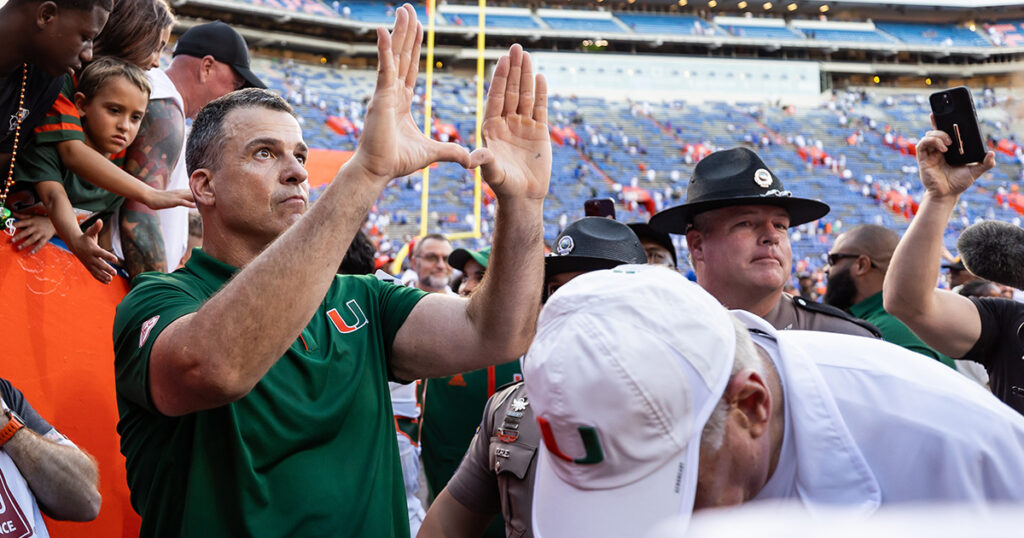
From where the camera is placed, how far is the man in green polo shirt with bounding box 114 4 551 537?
74.8 inches

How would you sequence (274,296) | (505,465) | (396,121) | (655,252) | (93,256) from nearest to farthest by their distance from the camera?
(274,296)
(396,121)
(505,465)
(93,256)
(655,252)

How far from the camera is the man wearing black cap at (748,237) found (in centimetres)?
323

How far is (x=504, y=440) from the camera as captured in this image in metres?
2.71

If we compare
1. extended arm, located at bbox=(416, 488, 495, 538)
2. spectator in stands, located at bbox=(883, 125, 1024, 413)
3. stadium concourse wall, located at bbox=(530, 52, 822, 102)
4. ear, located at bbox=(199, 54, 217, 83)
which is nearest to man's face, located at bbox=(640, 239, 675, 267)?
spectator in stands, located at bbox=(883, 125, 1024, 413)

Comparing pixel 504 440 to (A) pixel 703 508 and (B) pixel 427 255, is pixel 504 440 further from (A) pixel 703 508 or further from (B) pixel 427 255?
(B) pixel 427 255

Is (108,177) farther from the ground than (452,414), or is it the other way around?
(108,177)

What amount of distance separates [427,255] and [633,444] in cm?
588

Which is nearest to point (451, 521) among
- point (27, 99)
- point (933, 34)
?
point (27, 99)

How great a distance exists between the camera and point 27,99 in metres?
2.90

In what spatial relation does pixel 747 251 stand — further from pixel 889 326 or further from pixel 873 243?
pixel 873 243

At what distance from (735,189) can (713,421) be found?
2.08 meters

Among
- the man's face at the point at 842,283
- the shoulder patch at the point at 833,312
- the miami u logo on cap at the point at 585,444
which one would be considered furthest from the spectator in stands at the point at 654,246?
the miami u logo on cap at the point at 585,444

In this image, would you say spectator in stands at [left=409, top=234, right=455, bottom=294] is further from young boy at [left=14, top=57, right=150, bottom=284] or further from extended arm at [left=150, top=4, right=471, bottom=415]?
extended arm at [left=150, top=4, right=471, bottom=415]

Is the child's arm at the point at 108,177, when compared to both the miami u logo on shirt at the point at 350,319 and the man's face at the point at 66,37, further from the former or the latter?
the miami u logo on shirt at the point at 350,319
